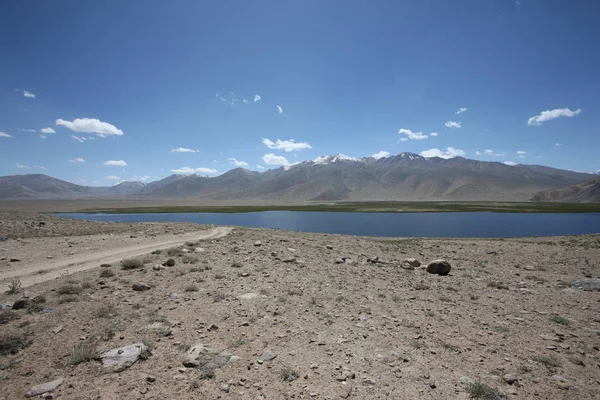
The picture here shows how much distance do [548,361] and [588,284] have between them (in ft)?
36.6

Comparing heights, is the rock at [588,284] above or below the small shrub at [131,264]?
below

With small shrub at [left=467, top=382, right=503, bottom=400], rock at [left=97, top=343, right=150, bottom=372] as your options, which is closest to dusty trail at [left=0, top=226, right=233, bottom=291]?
rock at [left=97, top=343, right=150, bottom=372]

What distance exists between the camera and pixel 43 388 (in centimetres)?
564

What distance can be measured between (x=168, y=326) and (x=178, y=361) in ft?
6.33

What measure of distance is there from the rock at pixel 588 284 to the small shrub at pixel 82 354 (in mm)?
20024

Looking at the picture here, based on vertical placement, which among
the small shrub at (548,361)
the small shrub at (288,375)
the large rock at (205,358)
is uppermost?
the large rock at (205,358)

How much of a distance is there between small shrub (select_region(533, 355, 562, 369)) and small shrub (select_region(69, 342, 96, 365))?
1064cm

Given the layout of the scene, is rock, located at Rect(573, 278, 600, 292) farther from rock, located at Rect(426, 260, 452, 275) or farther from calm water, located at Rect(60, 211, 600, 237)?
calm water, located at Rect(60, 211, 600, 237)

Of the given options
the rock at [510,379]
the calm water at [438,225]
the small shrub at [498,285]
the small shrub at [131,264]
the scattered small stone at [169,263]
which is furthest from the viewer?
the calm water at [438,225]

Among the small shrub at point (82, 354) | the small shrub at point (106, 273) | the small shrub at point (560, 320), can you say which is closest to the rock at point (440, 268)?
the small shrub at point (560, 320)

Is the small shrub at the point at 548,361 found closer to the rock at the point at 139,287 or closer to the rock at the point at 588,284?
the rock at the point at 588,284

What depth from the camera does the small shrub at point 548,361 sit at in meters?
7.12

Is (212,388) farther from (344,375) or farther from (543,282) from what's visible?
(543,282)

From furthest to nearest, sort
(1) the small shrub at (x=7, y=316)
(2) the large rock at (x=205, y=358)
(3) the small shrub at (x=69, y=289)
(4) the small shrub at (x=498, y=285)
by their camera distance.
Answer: (4) the small shrub at (x=498, y=285) → (3) the small shrub at (x=69, y=289) → (1) the small shrub at (x=7, y=316) → (2) the large rock at (x=205, y=358)
